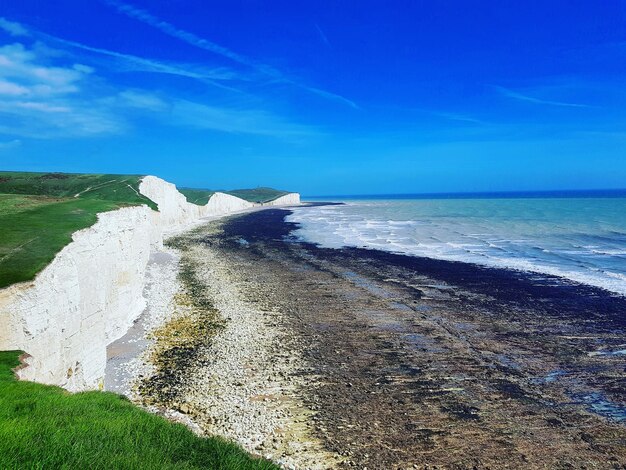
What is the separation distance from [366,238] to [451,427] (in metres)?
42.6

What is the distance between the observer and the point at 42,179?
176ft

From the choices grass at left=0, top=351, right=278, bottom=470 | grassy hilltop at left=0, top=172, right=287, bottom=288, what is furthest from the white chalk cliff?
grass at left=0, top=351, right=278, bottom=470

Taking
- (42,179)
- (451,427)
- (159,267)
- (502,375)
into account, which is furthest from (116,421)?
(42,179)

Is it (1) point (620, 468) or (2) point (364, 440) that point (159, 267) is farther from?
(1) point (620, 468)

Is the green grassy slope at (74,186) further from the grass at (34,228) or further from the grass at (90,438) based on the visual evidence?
the grass at (90,438)

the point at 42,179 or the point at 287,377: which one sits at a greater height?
the point at 42,179

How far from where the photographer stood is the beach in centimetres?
1082

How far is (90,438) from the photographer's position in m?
6.86

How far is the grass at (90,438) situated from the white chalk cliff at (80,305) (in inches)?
82.2

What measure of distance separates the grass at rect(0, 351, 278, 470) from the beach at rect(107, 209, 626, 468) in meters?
3.05

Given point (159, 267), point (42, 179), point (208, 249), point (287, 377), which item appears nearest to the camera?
point (287, 377)

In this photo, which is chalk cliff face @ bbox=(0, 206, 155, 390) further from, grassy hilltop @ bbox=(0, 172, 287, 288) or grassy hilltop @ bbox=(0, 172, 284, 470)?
grassy hilltop @ bbox=(0, 172, 284, 470)

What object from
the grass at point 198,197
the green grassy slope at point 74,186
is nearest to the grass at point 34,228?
the green grassy slope at point 74,186

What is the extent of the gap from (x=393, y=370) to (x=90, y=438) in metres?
10.6
